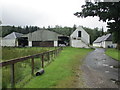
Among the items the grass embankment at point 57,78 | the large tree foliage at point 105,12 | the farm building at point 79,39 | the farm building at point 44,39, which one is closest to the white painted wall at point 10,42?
the farm building at point 44,39

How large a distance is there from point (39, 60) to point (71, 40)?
41767mm

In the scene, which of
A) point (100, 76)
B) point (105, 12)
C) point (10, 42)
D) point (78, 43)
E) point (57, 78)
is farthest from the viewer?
point (10, 42)

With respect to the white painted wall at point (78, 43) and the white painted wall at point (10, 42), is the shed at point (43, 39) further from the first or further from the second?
the white painted wall at point (10, 42)

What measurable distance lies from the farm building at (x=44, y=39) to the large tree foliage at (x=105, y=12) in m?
34.9

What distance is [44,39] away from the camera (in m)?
49.9

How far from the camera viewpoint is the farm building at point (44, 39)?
161 ft

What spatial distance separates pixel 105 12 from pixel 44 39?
38.6 metres

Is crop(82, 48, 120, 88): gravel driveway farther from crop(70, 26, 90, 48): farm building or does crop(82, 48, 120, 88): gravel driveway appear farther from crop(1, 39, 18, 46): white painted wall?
crop(1, 39, 18, 46): white painted wall

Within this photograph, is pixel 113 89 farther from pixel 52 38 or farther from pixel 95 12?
pixel 52 38

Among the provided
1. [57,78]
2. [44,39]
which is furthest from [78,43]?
[57,78]

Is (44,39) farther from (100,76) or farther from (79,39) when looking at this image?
(100,76)

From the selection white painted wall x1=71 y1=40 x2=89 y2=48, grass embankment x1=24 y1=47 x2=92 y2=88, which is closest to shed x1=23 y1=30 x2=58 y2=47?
white painted wall x1=71 y1=40 x2=89 y2=48

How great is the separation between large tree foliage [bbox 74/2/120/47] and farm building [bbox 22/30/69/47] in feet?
115

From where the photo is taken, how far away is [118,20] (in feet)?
45.2
